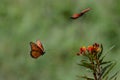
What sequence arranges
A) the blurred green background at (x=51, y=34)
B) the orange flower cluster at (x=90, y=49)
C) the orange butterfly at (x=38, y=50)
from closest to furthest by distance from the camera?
1. the orange flower cluster at (x=90, y=49)
2. the orange butterfly at (x=38, y=50)
3. the blurred green background at (x=51, y=34)

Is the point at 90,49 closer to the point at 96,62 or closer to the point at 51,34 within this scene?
the point at 96,62

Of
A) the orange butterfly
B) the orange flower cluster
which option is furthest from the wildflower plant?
the orange butterfly

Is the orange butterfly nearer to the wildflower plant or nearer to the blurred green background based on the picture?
the wildflower plant

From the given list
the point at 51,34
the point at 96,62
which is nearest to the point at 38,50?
the point at 96,62

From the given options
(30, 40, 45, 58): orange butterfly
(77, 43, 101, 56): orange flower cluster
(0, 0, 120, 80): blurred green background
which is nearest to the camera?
(77, 43, 101, 56): orange flower cluster

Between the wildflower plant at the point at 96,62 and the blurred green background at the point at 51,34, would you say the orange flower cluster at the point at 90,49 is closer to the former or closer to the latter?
the wildflower plant at the point at 96,62

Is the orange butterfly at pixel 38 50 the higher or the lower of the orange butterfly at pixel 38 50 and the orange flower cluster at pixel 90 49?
the higher

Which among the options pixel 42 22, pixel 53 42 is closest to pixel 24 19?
pixel 42 22

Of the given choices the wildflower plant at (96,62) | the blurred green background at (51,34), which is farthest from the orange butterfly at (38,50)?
the blurred green background at (51,34)
